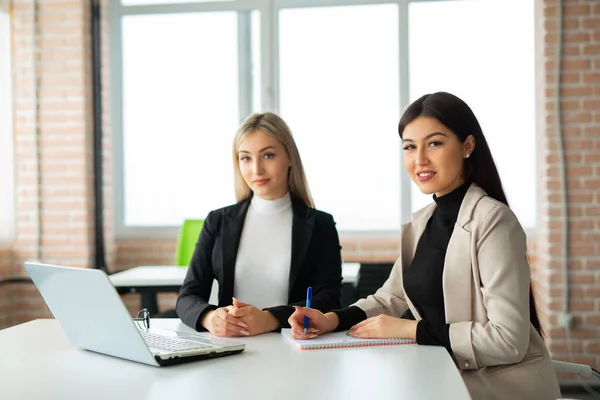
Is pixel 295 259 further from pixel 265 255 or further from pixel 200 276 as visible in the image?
pixel 200 276

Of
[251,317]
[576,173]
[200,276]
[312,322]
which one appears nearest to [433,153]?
[312,322]

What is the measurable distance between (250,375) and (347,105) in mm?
3472

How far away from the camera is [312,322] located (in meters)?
1.75

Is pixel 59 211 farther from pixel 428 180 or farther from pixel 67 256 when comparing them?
pixel 428 180

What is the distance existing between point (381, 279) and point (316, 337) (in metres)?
2.59

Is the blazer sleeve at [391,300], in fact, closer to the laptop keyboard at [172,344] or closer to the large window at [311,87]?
→ the laptop keyboard at [172,344]

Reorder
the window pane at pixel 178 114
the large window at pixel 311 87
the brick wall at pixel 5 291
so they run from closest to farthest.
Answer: the brick wall at pixel 5 291, the large window at pixel 311 87, the window pane at pixel 178 114

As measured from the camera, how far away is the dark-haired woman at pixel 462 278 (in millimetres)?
1585

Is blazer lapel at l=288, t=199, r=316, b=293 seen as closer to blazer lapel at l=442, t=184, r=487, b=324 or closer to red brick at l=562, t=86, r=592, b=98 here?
blazer lapel at l=442, t=184, r=487, b=324

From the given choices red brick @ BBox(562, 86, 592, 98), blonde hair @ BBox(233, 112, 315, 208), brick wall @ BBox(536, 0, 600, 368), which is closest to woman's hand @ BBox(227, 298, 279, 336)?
blonde hair @ BBox(233, 112, 315, 208)

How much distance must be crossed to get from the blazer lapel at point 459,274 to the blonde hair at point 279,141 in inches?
29.0

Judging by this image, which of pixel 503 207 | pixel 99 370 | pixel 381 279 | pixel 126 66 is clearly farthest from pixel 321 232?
pixel 126 66

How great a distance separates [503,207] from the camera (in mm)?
1688

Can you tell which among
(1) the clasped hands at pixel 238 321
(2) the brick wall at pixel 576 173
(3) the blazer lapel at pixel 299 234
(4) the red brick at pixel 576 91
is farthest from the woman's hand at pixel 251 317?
(4) the red brick at pixel 576 91
